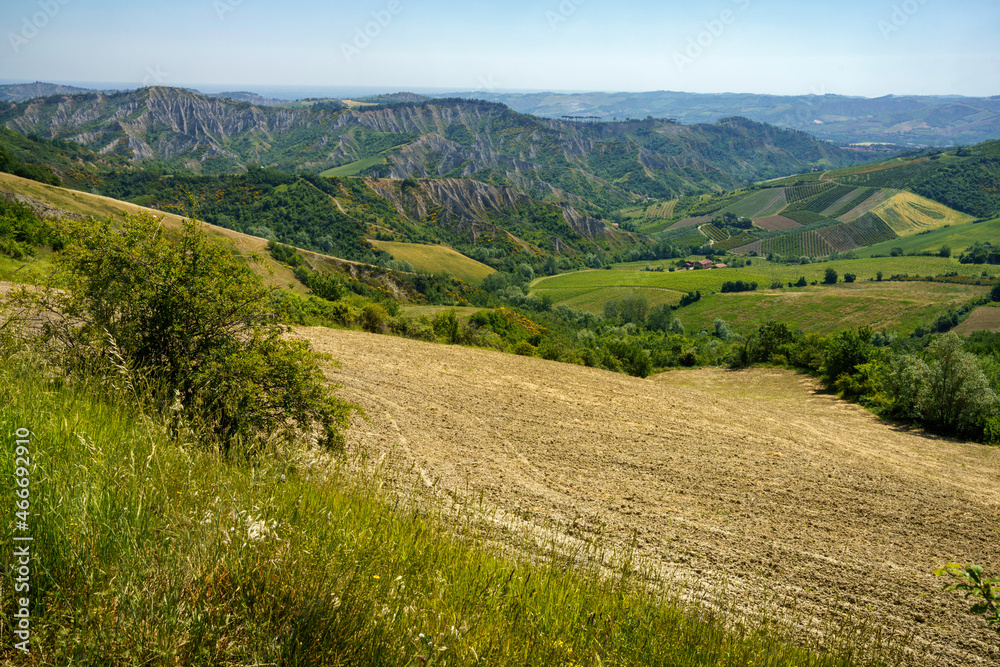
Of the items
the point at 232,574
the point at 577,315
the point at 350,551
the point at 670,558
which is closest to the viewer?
the point at 232,574

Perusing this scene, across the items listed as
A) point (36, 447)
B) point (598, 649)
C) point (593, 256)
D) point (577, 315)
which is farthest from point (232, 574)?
point (593, 256)

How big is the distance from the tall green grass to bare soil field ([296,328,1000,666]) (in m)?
3.46

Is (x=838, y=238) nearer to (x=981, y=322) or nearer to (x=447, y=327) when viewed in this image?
(x=981, y=322)

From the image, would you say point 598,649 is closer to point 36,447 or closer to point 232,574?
point 232,574

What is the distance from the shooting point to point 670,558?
924 cm

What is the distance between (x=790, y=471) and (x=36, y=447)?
1616 cm

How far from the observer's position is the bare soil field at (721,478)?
9.16m

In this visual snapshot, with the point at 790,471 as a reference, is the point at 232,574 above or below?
above

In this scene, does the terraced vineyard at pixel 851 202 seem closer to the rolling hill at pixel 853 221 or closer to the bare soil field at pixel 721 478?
the rolling hill at pixel 853 221

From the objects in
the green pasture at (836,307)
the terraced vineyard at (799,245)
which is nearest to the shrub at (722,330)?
the green pasture at (836,307)

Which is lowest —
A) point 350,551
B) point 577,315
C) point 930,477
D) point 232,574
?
Result: point 577,315

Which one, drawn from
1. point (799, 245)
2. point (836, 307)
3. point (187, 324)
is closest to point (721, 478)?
point (187, 324)

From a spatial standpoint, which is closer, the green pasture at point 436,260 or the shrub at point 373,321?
the shrub at point 373,321

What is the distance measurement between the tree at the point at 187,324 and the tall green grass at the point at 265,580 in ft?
6.38
